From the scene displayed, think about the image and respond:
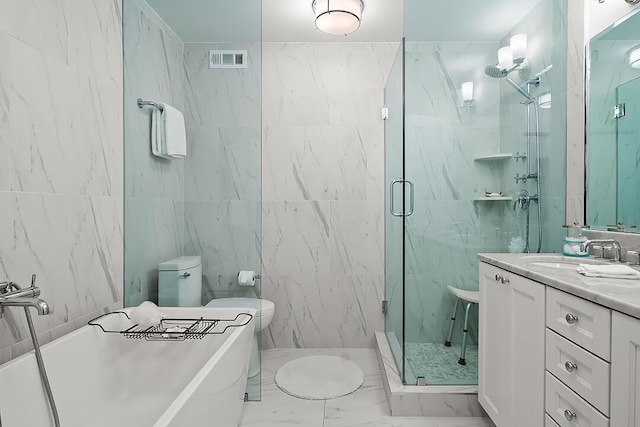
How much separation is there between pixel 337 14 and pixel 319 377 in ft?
8.01

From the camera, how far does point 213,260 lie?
6.98 feet

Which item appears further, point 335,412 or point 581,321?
point 335,412

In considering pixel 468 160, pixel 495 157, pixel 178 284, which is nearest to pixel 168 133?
pixel 178 284

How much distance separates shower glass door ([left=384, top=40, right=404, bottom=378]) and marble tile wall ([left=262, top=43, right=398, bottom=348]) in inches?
5.7

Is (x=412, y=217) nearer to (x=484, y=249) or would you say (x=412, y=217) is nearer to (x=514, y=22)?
(x=484, y=249)

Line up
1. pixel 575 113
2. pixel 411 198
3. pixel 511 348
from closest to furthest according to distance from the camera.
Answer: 1. pixel 511 348
2. pixel 575 113
3. pixel 411 198

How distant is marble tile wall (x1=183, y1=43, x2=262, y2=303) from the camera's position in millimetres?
2109

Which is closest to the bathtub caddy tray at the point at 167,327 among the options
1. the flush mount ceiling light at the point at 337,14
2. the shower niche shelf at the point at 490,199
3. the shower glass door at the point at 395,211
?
the shower glass door at the point at 395,211

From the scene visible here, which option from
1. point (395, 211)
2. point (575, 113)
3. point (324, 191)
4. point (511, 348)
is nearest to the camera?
point (511, 348)

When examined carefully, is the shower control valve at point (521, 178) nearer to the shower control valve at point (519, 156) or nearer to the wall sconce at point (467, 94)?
the shower control valve at point (519, 156)

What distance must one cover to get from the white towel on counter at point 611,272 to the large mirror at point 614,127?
0.48 metres

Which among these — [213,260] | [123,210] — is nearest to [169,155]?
[123,210]

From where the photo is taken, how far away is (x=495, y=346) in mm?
1717

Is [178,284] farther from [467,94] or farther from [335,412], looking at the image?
[467,94]
